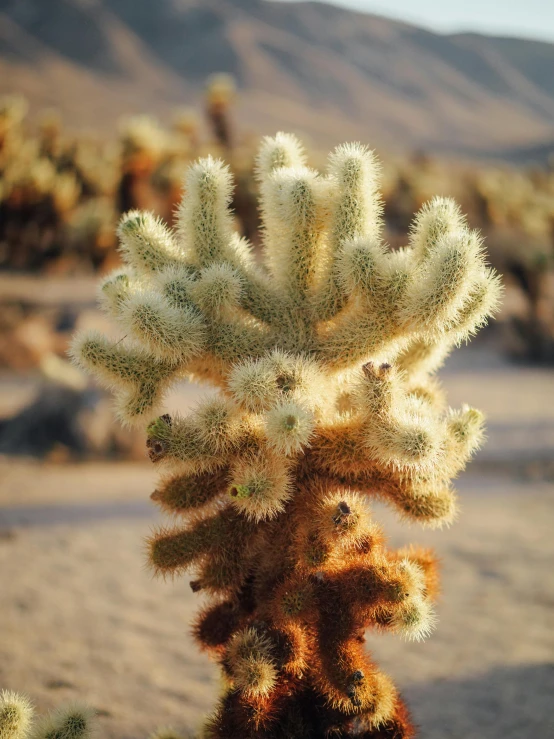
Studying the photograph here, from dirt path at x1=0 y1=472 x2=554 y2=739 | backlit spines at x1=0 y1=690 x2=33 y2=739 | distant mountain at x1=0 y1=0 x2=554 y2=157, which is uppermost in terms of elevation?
distant mountain at x1=0 y1=0 x2=554 y2=157

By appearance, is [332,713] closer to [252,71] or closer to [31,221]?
[31,221]

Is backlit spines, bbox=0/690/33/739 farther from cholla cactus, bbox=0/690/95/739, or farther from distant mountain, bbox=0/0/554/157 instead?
distant mountain, bbox=0/0/554/157

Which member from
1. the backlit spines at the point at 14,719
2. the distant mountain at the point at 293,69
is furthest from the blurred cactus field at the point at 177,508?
the distant mountain at the point at 293,69

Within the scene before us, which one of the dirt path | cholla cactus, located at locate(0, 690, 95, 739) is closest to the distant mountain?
the dirt path

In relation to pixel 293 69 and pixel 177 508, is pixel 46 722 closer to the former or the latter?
pixel 177 508

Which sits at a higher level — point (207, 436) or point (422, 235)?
point (422, 235)

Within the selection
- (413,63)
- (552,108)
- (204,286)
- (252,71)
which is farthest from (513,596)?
(413,63)

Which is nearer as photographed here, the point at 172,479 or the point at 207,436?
the point at 207,436
